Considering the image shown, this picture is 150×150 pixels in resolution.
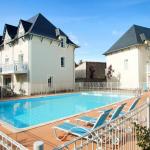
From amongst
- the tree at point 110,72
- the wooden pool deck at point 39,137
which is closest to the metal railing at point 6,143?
the wooden pool deck at point 39,137

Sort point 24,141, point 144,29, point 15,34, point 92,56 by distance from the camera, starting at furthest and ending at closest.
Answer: point 92,56 → point 144,29 → point 15,34 → point 24,141

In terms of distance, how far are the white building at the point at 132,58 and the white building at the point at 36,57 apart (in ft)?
24.5

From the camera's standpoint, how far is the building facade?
36.8 meters

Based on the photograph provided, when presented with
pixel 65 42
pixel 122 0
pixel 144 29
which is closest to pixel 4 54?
pixel 65 42

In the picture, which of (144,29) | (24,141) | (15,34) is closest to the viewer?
(24,141)

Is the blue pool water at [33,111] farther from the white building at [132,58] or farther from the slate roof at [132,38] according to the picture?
the slate roof at [132,38]

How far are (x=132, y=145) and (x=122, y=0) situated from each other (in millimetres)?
12049

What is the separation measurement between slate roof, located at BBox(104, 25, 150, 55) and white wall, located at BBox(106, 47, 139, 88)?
0.83 m

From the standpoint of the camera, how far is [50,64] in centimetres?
2581

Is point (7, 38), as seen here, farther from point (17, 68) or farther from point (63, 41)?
point (63, 41)

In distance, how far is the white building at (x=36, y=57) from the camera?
23.5 metres

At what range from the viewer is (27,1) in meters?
13.8

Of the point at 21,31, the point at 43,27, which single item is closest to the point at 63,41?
the point at 43,27

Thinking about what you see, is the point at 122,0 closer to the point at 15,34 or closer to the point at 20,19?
the point at 20,19
